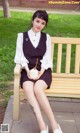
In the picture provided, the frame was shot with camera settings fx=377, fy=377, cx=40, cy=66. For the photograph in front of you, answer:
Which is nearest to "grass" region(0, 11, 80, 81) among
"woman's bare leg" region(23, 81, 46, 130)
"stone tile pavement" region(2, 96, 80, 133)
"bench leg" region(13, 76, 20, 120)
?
"stone tile pavement" region(2, 96, 80, 133)

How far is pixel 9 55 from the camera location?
8039mm

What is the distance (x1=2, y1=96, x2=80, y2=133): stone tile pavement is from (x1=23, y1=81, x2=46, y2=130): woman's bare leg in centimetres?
30

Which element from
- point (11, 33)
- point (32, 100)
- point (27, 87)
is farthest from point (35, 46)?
point (11, 33)

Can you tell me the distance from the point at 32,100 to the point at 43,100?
0.12 meters

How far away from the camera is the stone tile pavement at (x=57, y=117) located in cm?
443

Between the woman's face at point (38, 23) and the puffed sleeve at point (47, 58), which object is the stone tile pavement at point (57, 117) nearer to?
the puffed sleeve at point (47, 58)

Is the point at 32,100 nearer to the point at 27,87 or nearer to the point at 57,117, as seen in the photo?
the point at 27,87

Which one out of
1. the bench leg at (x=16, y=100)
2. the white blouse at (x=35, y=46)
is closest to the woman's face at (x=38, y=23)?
the white blouse at (x=35, y=46)

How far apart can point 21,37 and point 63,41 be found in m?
0.74

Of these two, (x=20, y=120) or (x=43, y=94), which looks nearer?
(x=43, y=94)

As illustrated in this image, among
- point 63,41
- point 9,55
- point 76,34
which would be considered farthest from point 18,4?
point 63,41

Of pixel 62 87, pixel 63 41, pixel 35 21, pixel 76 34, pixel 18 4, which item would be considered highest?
pixel 35 21

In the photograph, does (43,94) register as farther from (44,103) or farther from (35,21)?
(35,21)

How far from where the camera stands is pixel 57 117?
15.8 ft
